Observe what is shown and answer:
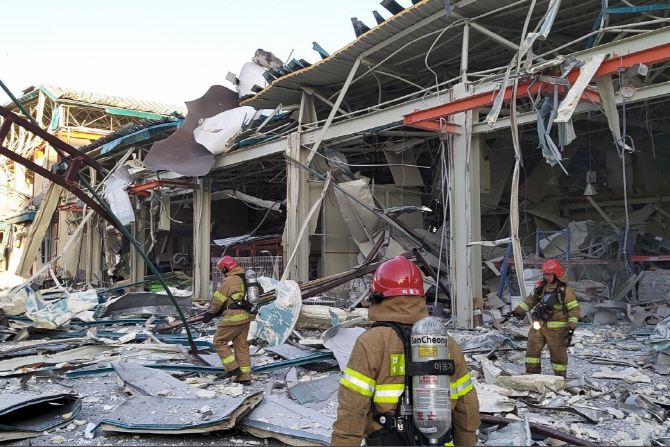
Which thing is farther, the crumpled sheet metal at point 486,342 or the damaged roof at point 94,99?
the damaged roof at point 94,99

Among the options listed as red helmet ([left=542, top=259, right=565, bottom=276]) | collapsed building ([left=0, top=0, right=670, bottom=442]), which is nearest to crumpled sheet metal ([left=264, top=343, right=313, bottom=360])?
collapsed building ([left=0, top=0, right=670, bottom=442])

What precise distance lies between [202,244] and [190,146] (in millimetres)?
2924

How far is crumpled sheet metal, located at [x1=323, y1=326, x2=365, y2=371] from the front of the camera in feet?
21.5

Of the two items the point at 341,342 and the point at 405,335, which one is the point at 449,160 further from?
the point at 405,335

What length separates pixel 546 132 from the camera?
6.71 metres

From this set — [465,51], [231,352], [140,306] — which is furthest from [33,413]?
[465,51]

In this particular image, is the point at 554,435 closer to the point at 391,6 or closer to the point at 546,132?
the point at 546,132

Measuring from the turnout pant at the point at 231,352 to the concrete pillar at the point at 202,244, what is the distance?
30.1 ft

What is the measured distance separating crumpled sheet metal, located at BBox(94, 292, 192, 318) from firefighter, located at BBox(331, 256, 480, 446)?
1061 cm

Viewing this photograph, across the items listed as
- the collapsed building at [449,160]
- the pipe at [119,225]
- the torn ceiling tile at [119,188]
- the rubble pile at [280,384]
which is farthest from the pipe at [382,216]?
the torn ceiling tile at [119,188]

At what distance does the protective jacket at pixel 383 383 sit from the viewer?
250 centimetres

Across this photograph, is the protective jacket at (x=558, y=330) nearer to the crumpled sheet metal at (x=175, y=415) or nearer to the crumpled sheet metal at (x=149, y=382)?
the crumpled sheet metal at (x=175, y=415)

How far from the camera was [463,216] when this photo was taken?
378 inches

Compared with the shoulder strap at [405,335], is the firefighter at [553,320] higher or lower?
lower
